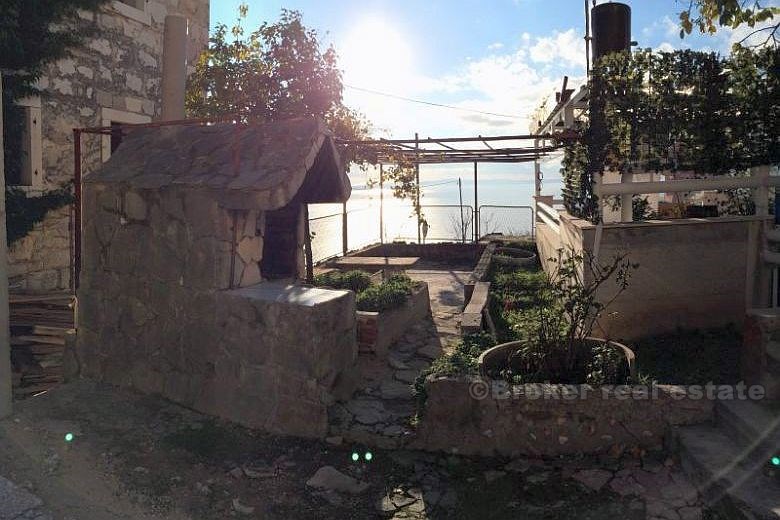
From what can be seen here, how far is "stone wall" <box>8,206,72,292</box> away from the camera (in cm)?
865

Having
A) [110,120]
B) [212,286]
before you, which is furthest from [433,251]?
[212,286]

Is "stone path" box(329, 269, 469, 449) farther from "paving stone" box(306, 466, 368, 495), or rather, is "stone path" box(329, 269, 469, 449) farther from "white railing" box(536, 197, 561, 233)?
"white railing" box(536, 197, 561, 233)

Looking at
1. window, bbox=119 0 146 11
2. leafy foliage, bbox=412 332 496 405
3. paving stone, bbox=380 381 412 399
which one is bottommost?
paving stone, bbox=380 381 412 399

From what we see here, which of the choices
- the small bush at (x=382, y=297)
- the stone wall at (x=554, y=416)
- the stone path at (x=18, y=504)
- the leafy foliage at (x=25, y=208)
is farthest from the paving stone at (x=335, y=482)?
the leafy foliage at (x=25, y=208)

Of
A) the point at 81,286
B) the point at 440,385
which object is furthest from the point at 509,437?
the point at 81,286

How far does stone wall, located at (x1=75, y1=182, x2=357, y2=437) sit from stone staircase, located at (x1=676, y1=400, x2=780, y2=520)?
256cm

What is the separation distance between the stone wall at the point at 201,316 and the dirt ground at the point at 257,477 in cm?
34

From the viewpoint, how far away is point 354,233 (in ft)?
98.1

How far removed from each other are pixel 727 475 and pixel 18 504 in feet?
13.8

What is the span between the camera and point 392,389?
5188mm

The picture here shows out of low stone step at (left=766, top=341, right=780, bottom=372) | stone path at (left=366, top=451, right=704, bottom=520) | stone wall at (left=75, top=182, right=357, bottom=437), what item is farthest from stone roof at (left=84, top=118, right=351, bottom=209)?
low stone step at (left=766, top=341, right=780, bottom=372)

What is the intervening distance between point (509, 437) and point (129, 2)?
33.8ft

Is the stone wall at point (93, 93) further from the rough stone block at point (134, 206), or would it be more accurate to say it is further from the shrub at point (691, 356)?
the shrub at point (691, 356)

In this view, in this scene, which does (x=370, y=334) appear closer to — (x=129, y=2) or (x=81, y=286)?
(x=81, y=286)
